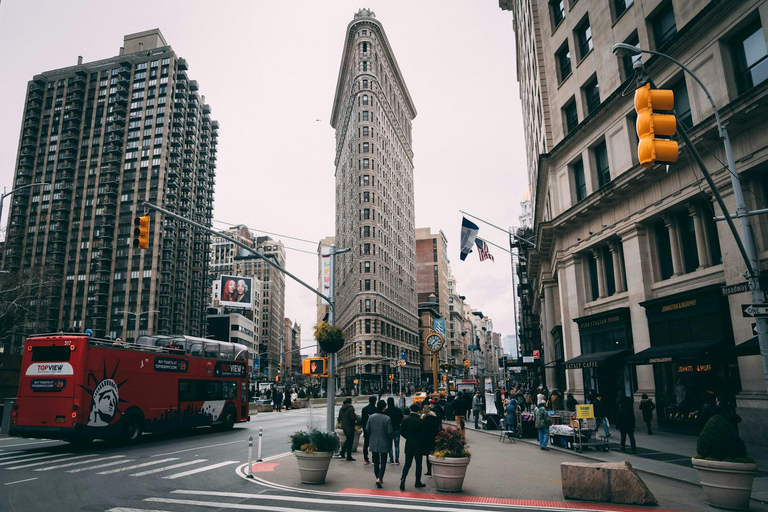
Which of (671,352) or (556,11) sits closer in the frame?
(671,352)

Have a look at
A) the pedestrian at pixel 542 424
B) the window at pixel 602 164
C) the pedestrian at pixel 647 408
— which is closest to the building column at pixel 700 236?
the pedestrian at pixel 647 408

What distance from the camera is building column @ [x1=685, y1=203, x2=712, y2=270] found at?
19.8m

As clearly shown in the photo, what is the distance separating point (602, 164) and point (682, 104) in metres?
5.65

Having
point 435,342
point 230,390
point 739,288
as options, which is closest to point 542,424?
point 739,288

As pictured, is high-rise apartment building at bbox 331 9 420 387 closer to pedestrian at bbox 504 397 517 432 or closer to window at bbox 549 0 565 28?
window at bbox 549 0 565 28

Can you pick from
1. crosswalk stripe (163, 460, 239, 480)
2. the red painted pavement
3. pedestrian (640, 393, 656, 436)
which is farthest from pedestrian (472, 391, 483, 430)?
the red painted pavement

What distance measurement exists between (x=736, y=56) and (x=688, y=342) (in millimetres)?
10737

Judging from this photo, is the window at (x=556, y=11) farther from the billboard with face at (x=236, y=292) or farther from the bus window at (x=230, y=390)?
the billboard with face at (x=236, y=292)

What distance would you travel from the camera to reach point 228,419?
2602 cm

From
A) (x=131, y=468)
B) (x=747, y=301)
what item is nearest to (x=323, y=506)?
(x=131, y=468)

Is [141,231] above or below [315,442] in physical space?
above

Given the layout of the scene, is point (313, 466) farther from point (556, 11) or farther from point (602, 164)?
point (556, 11)

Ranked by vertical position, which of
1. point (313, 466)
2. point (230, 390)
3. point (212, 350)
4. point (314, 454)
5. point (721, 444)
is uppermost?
point (212, 350)

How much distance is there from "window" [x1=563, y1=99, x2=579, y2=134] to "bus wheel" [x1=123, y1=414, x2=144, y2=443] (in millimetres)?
26057
